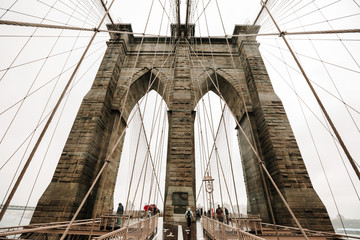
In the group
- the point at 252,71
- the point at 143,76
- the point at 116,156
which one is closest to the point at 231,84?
the point at 252,71

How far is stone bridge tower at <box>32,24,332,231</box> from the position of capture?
666 cm

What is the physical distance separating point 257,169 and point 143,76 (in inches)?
356

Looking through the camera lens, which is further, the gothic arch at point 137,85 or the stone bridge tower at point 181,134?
the gothic arch at point 137,85

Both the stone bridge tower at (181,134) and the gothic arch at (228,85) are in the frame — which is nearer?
the stone bridge tower at (181,134)

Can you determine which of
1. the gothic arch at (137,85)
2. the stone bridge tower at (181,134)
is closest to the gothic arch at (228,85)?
the stone bridge tower at (181,134)

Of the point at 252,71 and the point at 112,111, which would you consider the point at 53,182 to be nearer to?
the point at 112,111

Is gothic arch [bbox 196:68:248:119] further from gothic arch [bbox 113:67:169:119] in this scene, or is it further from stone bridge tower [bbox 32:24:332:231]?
gothic arch [bbox 113:67:169:119]

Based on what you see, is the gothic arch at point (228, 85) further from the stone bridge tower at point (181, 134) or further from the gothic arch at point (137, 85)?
the gothic arch at point (137, 85)

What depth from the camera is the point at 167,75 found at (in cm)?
1083

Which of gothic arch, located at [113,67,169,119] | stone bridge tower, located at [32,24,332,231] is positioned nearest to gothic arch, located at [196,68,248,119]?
stone bridge tower, located at [32,24,332,231]

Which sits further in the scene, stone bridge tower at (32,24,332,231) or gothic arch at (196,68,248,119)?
gothic arch at (196,68,248,119)

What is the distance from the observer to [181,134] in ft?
27.4

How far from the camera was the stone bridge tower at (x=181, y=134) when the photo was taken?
6.66 meters

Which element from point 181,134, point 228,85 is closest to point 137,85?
point 181,134
